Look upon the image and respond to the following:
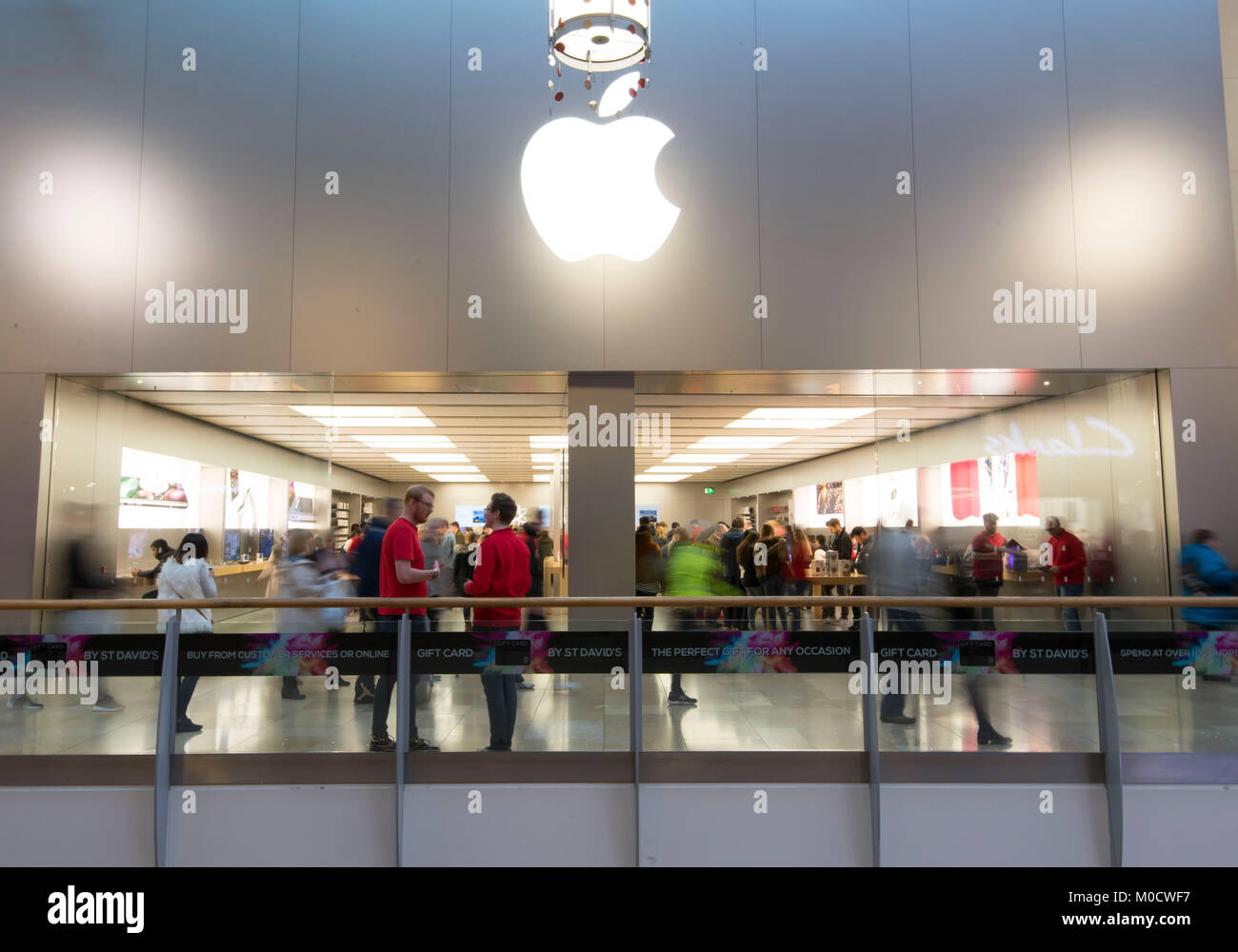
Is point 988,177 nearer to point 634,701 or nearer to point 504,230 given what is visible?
point 504,230

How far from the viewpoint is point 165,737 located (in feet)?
14.1

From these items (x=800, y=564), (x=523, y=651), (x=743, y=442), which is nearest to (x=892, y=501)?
(x=800, y=564)

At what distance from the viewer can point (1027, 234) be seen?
7.84m

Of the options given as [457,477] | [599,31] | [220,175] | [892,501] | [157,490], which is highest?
[220,175]

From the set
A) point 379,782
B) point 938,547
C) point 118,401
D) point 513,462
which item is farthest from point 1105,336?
point 118,401

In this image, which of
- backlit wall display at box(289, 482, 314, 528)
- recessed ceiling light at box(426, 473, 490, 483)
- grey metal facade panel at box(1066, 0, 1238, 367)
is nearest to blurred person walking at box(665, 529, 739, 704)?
recessed ceiling light at box(426, 473, 490, 483)

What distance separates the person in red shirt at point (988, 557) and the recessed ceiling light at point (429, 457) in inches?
226

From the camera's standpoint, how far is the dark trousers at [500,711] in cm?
441

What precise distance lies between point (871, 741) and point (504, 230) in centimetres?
578

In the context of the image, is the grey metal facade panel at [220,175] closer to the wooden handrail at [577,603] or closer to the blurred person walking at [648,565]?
the wooden handrail at [577,603]

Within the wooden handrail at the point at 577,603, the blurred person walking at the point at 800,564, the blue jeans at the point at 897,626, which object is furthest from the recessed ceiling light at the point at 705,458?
the wooden handrail at the point at 577,603

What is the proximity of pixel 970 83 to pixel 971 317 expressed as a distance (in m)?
2.39

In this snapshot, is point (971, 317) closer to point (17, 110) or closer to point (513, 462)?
point (513, 462)

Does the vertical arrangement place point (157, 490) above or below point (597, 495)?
above
